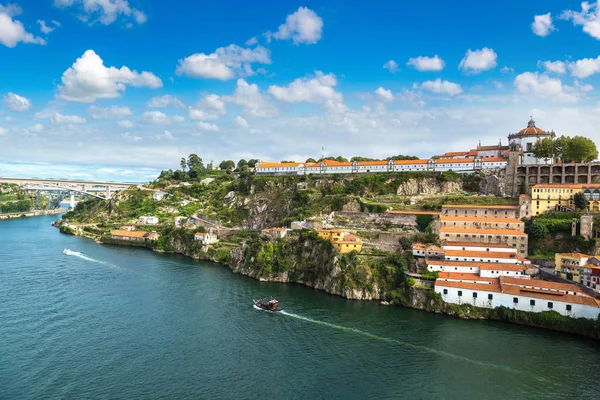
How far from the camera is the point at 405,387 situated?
60.0ft

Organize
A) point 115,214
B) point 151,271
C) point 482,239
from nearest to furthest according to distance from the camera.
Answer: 1. point 482,239
2. point 151,271
3. point 115,214

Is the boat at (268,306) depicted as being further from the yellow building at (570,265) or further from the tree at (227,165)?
the tree at (227,165)

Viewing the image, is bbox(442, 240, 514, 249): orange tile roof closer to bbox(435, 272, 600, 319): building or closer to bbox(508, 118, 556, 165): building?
bbox(435, 272, 600, 319): building

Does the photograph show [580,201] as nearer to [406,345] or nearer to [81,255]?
[406,345]

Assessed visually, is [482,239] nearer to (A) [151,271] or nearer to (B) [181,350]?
(B) [181,350]

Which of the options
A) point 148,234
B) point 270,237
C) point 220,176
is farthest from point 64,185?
point 270,237

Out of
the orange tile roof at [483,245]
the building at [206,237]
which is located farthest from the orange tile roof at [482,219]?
the building at [206,237]

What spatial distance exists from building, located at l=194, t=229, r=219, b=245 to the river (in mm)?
15180

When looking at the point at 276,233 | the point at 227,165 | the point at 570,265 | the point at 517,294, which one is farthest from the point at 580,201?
the point at 227,165

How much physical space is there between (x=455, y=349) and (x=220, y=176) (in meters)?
65.6

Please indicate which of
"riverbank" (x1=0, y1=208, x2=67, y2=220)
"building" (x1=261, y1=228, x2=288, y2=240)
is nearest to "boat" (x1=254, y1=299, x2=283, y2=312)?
"building" (x1=261, y1=228, x2=288, y2=240)

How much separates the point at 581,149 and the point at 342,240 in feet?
100

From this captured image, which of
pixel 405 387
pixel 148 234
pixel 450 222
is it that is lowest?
pixel 405 387

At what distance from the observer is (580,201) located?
36812 millimetres
